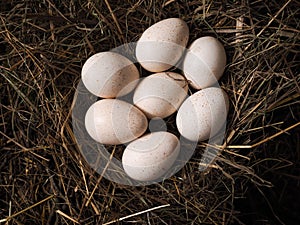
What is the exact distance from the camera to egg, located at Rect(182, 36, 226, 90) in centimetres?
113

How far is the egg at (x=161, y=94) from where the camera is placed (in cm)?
114

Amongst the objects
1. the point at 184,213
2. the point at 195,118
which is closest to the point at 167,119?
the point at 195,118

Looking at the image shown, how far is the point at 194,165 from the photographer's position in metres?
1.15

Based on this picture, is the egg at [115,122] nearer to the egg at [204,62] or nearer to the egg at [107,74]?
the egg at [107,74]

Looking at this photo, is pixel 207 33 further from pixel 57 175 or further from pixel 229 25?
pixel 57 175

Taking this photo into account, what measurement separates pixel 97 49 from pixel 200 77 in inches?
9.3

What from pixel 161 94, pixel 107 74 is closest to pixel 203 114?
pixel 161 94

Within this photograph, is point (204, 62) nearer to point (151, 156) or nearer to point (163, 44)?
point (163, 44)

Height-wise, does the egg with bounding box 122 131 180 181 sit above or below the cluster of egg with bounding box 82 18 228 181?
below

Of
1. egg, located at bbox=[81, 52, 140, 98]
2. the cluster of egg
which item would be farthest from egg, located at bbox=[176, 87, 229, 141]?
egg, located at bbox=[81, 52, 140, 98]

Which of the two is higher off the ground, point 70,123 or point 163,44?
point 163,44

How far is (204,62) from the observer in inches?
44.6

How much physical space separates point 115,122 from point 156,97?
0.10 meters

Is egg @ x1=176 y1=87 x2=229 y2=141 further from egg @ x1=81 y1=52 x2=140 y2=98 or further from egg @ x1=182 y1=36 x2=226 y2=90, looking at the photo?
egg @ x1=81 y1=52 x2=140 y2=98
